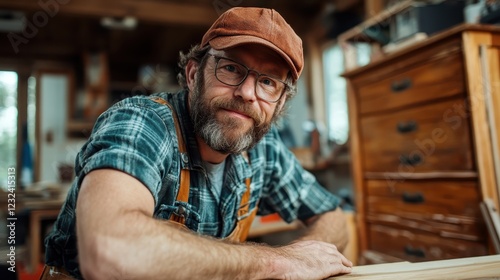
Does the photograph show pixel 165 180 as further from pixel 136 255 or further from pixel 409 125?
pixel 409 125

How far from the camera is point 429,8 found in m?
1.75

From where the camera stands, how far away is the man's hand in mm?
717

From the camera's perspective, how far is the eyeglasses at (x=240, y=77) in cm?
92

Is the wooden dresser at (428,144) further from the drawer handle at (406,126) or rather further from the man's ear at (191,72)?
the man's ear at (191,72)

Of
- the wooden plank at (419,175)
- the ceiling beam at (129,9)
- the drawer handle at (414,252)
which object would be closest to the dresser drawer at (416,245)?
the drawer handle at (414,252)

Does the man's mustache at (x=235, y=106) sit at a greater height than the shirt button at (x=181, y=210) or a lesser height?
greater

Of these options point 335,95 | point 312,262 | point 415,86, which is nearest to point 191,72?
point 312,262

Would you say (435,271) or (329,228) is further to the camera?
(329,228)

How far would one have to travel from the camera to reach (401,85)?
1.69 meters

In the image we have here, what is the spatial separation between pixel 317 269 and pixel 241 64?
476mm

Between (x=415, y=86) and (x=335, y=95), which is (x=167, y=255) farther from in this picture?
(x=335, y=95)

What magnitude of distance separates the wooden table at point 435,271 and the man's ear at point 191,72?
0.60 metres

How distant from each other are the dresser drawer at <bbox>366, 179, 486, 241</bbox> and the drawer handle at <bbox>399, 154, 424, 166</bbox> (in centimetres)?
8

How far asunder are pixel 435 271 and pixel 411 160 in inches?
40.6
